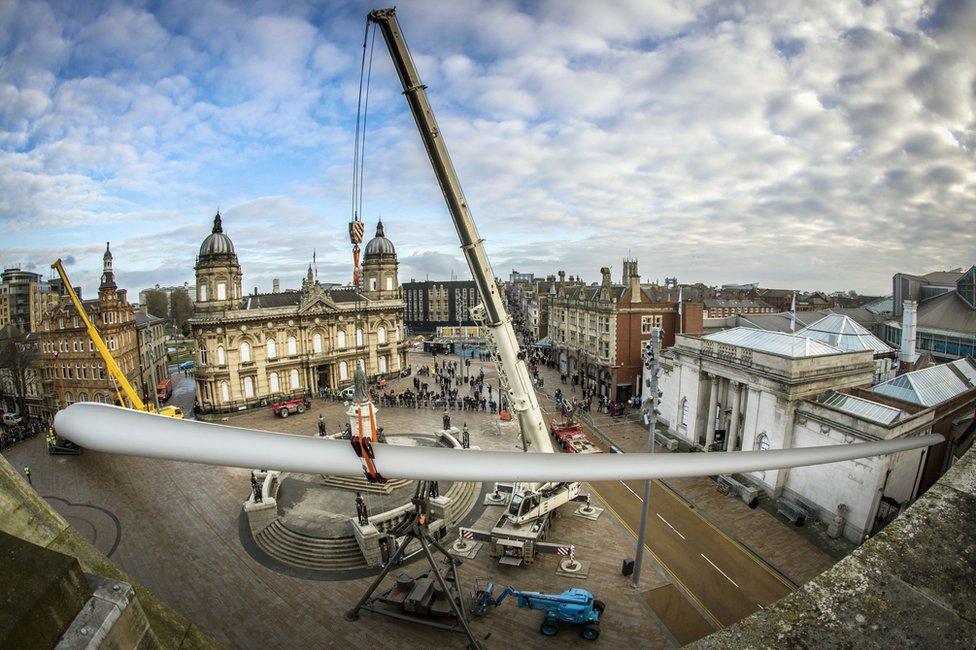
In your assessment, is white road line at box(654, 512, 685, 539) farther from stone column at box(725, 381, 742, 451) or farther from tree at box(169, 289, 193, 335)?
tree at box(169, 289, 193, 335)

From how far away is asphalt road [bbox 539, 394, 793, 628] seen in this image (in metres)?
15.0

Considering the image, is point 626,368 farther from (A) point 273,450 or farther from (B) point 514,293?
(B) point 514,293

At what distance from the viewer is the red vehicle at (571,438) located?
92.8 feet

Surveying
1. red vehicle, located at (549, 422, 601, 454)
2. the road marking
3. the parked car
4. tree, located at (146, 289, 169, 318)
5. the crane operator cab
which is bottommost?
the parked car

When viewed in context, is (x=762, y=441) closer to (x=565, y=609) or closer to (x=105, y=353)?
(x=565, y=609)

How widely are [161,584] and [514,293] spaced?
A: 119 metres

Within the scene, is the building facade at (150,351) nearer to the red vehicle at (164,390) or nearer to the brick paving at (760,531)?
the red vehicle at (164,390)

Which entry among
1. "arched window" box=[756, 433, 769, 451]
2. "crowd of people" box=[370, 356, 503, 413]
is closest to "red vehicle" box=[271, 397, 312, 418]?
"crowd of people" box=[370, 356, 503, 413]

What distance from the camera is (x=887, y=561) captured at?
364 centimetres

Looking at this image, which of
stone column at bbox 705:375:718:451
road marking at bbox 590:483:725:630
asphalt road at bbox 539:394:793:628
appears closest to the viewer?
road marking at bbox 590:483:725:630

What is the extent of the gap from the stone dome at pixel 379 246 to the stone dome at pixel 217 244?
15813 millimetres

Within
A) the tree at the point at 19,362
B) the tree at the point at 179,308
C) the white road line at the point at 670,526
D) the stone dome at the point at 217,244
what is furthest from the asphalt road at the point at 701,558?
the tree at the point at 179,308

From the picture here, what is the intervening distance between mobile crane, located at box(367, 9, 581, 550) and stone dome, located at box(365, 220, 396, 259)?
1446 inches

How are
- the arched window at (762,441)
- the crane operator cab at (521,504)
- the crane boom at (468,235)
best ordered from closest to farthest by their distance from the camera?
the crane boom at (468,235)
the crane operator cab at (521,504)
the arched window at (762,441)
